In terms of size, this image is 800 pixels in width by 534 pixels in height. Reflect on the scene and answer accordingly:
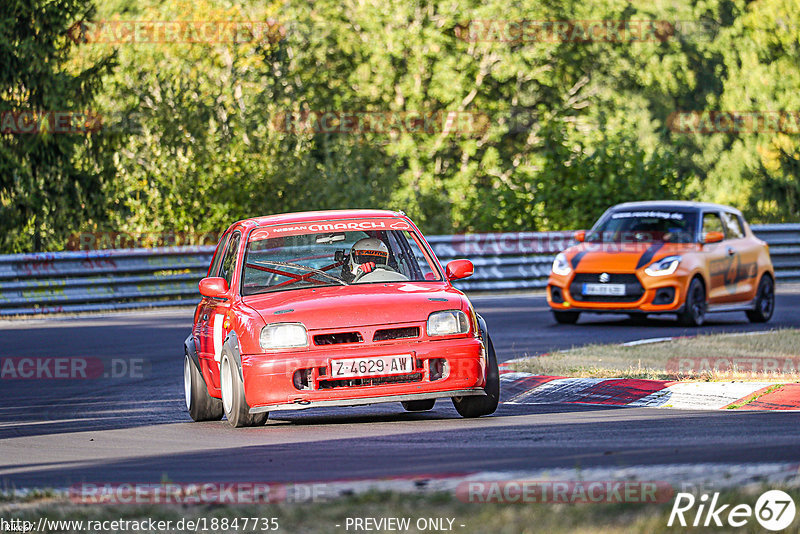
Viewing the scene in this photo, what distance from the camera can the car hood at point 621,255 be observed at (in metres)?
18.6

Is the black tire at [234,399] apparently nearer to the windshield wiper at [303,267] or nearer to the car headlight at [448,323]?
the windshield wiper at [303,267]

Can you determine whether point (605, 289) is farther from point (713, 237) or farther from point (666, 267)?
point (713, 237)

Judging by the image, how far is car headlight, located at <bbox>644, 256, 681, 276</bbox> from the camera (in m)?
18.4

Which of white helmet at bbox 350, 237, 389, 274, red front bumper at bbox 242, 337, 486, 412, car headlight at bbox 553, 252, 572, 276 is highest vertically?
white helmet at bbox 350, 237, 389, 274

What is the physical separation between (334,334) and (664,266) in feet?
32.5

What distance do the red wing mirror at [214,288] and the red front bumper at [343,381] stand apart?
91 cm

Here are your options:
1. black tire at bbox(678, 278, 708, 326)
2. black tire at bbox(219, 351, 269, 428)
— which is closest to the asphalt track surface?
black tire at bbox(219, 351, 269, 428)

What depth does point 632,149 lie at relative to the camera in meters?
33.9

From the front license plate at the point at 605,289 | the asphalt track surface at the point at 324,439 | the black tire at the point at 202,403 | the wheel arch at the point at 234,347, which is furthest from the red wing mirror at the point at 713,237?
the wheel arch at the point at 234,347

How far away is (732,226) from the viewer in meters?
20.1

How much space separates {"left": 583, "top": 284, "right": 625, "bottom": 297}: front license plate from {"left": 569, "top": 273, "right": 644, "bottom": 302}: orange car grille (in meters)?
0.04

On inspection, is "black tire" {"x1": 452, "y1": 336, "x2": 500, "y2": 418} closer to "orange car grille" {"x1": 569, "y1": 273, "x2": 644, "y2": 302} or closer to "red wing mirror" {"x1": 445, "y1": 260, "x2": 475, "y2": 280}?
"red wing mirror" {"x1": 445, "y1": 260, "x2": 475, "y2": 280}

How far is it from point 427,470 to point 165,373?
7.35 m

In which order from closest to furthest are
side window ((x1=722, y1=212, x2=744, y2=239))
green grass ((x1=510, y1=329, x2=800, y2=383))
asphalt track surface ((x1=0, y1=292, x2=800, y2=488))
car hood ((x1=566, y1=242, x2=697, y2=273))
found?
asphalt track surface ((x1=0, y1=292, x2=800, y2=488)), green grass ((x1=510, y1=329, x2=800, y2=383)), car hood ((x1=566, y1=242, x2=697, y2=273)), side window ((x1=722, y1=212, x2=744, y2=239))
